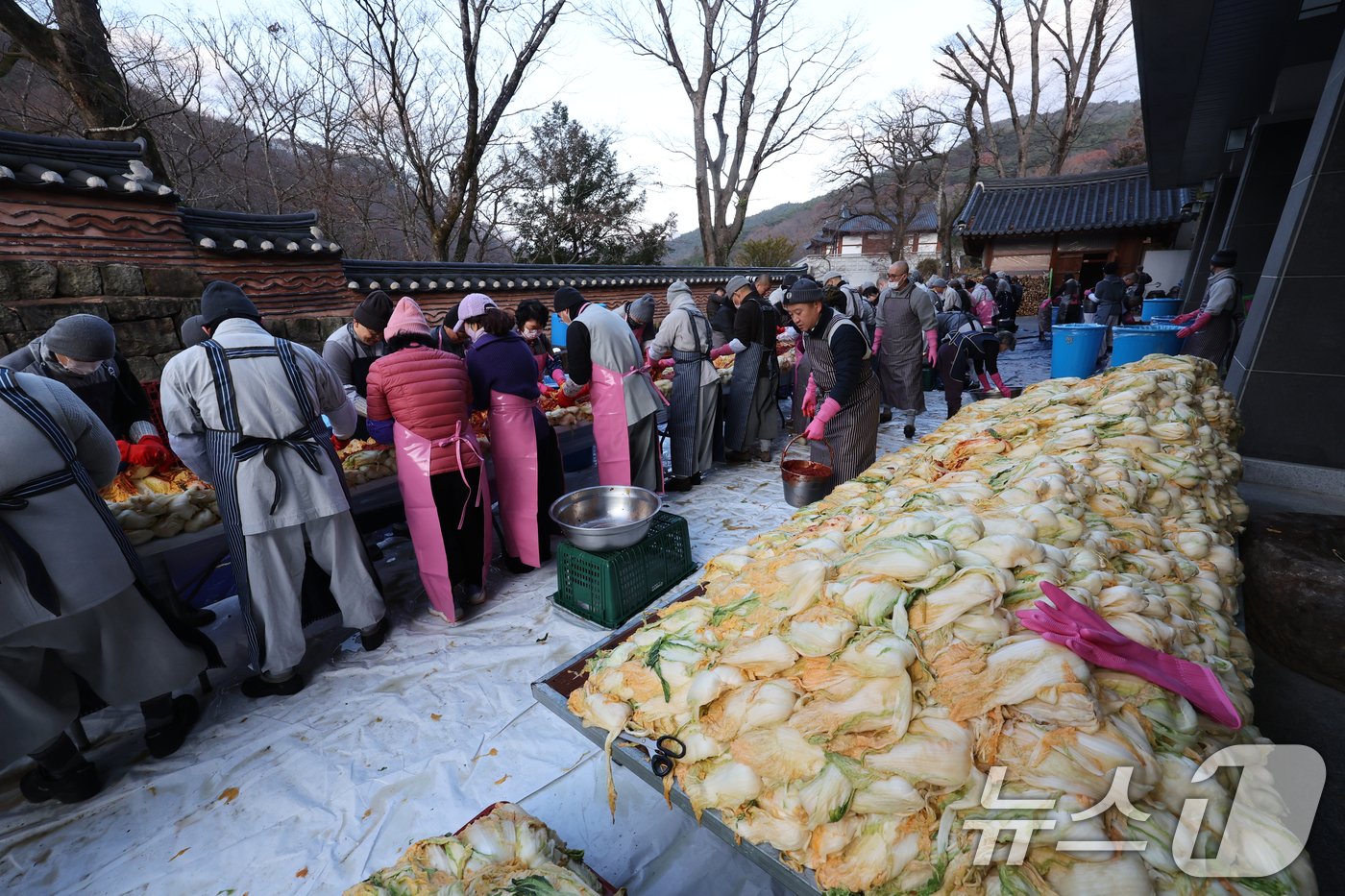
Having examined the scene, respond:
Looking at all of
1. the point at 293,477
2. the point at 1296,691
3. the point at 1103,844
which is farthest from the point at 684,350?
the point at 1103,844

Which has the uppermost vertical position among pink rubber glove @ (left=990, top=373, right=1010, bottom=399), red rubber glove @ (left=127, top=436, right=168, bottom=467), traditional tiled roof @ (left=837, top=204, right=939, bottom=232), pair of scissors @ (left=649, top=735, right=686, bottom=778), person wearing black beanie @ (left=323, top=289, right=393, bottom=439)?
traditional tiled roof @ (left=837, top=204, right=939, bottom=232)

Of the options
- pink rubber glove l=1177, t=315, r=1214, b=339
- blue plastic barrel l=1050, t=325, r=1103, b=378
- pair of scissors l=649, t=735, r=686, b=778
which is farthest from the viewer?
blue plastic barrel l=1050, t=325, r=1103, b=378

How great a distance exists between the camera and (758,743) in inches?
47.1

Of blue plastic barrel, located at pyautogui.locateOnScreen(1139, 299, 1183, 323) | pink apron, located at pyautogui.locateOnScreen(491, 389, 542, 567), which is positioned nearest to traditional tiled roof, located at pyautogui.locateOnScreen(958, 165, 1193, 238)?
blue plastic barrel, located at pyautogui.locateOnScreen(1139, 299, 1183, 323)

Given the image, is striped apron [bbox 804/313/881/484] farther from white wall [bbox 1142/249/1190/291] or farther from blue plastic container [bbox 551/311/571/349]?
white wall [bbox 1142/249/1190/291]

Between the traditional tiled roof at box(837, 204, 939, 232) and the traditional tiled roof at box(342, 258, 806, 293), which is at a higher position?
the traditional tiled roof at box(837, 204, 939, 232)

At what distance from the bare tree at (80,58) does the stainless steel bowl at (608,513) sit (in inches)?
338

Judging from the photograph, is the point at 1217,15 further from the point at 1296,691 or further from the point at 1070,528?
the point at 1070,528

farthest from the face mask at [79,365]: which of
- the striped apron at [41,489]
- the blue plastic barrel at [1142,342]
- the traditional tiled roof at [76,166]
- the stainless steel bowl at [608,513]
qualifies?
the blue plastic barrel at [1142,342]

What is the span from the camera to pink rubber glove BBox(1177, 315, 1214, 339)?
650 centimetres

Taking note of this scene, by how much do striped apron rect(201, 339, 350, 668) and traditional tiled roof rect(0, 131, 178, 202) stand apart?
3767 mm

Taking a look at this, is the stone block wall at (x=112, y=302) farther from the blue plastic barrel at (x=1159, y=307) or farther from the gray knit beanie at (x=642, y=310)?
the blue plastic barrel at (x=1159, y=307)

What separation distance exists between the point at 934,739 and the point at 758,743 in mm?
367

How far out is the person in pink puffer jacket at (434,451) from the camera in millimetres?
3471
